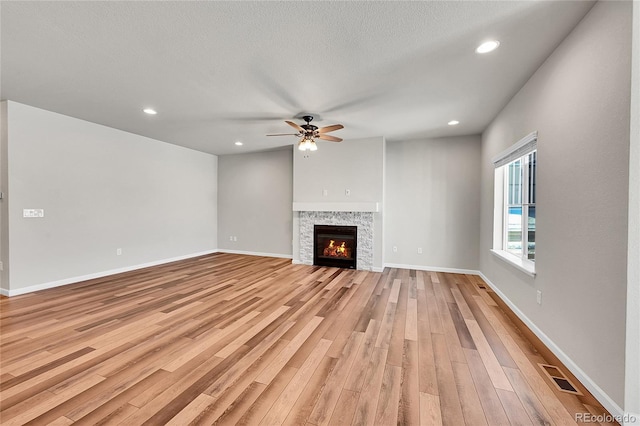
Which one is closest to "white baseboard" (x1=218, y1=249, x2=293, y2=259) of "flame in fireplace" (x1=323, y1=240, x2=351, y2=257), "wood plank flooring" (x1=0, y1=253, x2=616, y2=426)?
"flame in fireplace" (x1=323, y1=240, x2=351, y2=257)

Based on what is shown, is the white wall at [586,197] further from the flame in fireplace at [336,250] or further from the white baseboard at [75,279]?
the white baseboard at [75,279]

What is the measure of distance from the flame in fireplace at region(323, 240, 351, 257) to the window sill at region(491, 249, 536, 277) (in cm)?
265

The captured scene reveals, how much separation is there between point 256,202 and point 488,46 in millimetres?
5659

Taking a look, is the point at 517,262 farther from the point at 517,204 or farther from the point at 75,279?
the point at 75,279

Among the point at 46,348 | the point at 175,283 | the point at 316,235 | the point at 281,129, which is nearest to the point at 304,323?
the point at 46,348

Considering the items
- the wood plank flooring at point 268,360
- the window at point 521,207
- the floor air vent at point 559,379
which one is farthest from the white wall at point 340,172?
the floor air vent at point 559,379

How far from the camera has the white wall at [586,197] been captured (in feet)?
5.05

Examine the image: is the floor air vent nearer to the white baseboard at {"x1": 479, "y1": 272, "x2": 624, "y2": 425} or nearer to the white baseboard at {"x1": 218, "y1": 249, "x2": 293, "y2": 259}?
the white baseboard at {"x1": 479, "y1": 272, "x2": 624, "y2": 425}

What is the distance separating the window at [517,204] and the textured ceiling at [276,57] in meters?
0.76

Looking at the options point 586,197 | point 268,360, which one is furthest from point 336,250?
point 586,197

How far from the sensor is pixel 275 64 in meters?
2.50

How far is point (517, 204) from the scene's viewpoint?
134 inches

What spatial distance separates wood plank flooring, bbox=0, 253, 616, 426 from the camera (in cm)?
156

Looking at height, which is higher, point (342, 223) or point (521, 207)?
point (521, 207)
